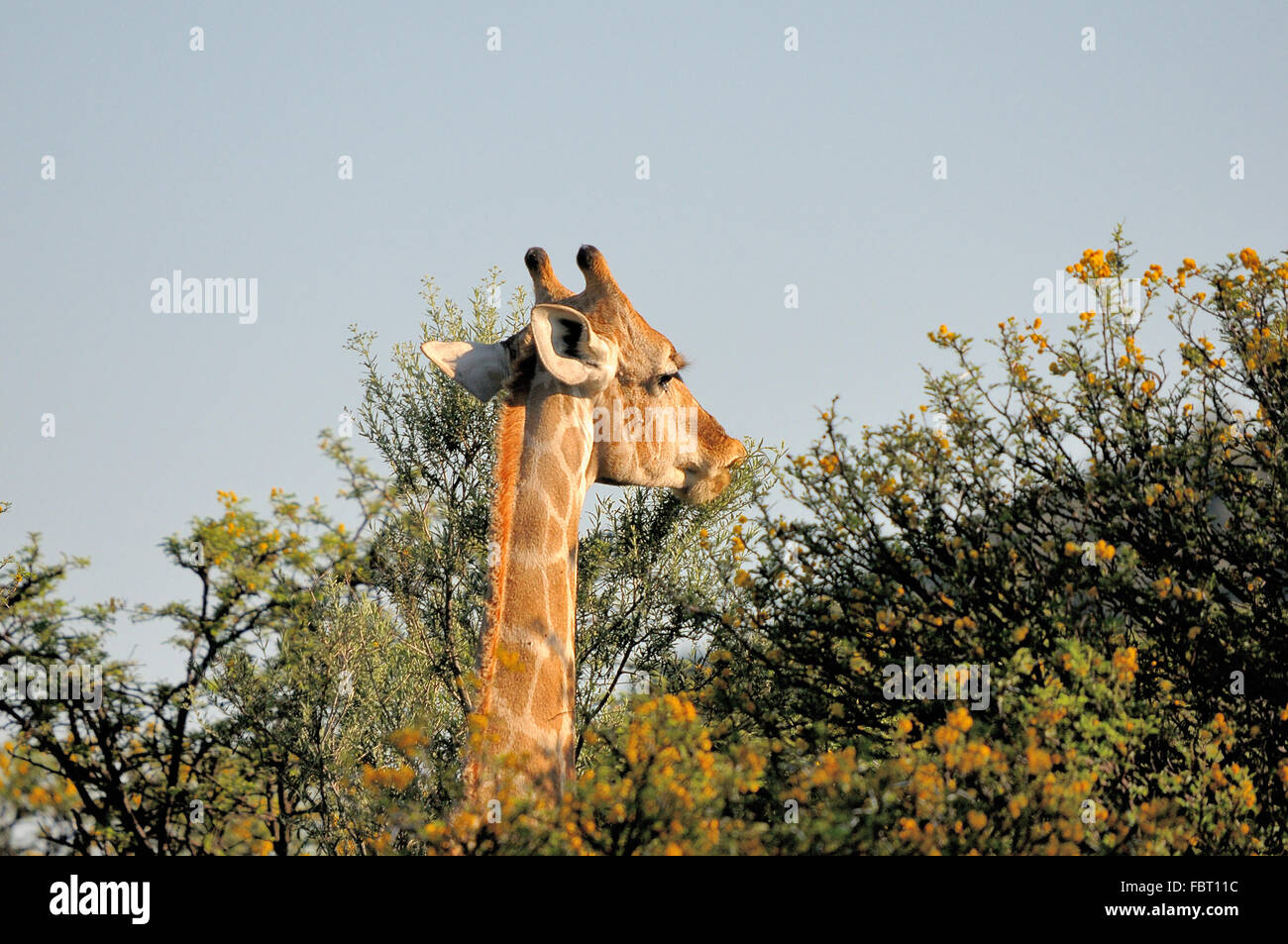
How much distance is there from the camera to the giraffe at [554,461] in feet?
22.4

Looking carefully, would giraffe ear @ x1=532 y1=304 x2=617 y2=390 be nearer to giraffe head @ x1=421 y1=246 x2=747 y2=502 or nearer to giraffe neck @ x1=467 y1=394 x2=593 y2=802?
giraffe head @ x1=421 y1=246 x2=747 y2=502

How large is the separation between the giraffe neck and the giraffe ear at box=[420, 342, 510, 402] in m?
0.44

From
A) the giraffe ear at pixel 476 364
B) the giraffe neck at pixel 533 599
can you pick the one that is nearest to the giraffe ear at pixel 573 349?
the giraffe neck at pixel 533 599

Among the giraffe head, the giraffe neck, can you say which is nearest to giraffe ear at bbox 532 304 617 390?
the giraffe head

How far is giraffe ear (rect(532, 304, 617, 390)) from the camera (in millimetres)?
7492

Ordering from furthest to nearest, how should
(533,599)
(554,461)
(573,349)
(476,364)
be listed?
(476,364), (573,349), (554,461), (533,599)

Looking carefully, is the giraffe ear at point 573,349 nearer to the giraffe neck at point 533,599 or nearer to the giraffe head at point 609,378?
the giraffe head at point 609,378

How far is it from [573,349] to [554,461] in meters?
0.75

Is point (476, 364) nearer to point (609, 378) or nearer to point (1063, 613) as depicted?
point (609, 378)

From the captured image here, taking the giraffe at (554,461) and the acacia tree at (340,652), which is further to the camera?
the acacia tree at (340,652)

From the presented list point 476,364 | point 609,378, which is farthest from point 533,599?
point 476,364

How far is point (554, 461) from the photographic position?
7.66 meters

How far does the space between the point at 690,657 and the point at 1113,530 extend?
469 centimetres
